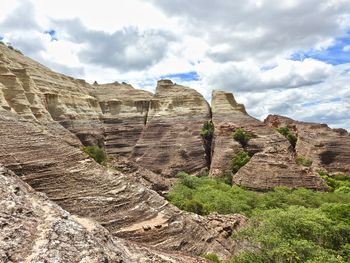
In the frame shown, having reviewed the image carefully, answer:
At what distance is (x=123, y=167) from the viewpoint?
2552 inches

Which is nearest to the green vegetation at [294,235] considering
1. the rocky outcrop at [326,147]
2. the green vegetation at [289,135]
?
the rocky outcrop at [326,147]

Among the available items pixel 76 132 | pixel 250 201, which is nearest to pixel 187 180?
pixel 250 201

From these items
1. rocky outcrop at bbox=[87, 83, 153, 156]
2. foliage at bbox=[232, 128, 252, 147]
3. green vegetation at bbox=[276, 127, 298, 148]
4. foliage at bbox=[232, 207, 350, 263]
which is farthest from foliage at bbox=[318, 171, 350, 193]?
Result: rocky outcrop at bbox=[87, 83, 153, 156]

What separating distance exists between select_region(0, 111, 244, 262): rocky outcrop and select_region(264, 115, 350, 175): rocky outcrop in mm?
55884

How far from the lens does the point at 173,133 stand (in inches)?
3740

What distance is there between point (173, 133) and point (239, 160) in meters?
18.9

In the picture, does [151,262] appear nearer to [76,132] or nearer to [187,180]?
[187,180]

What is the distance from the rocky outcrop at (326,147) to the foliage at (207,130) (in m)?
18.2

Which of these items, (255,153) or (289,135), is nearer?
(255,153)

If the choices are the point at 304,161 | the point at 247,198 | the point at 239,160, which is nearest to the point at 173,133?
the point at 239,160

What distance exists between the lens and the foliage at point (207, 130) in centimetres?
9354

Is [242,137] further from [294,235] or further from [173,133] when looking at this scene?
[294,235]

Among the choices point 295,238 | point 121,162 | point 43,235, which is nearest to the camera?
point 43,235

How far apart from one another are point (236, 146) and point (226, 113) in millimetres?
15266
